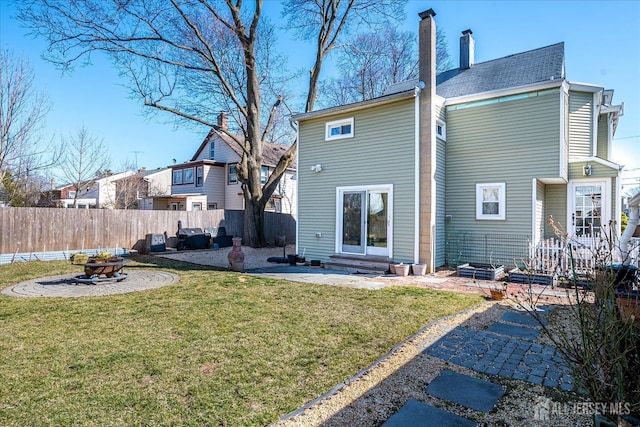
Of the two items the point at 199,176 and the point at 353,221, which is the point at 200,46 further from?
the point at 199,176

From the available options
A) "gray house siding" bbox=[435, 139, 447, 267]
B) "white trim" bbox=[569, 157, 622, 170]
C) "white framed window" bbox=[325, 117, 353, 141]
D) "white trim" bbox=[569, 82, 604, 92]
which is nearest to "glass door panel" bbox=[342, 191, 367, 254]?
"white framed window" bbox=[325, 117, 353, 141]

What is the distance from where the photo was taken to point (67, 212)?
12383 millimetres

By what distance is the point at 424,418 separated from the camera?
8.55ft

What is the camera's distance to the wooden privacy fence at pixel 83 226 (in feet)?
37.0

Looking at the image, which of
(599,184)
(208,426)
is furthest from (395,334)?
(599,184)

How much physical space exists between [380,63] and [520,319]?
2073 cm

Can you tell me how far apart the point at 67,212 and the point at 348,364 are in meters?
13.2

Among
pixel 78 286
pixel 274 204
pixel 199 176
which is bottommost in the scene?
pixel 78 286

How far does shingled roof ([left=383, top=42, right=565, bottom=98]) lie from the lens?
10.8 meters

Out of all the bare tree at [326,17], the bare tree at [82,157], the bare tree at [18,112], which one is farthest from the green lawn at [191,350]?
the bare tree at [82,157]

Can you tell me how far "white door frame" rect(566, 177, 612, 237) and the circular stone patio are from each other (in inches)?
442

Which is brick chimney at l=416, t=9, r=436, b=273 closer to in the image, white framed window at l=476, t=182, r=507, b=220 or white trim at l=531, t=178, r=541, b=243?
white framed window at l=476, t=182, r=507, b=220

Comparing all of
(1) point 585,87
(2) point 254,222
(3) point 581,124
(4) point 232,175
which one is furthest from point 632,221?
(4) point 232,175

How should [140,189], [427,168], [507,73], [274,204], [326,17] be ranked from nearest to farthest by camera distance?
[427,168] → [507,73] → [326,17] → [274,204] → [140,189]
